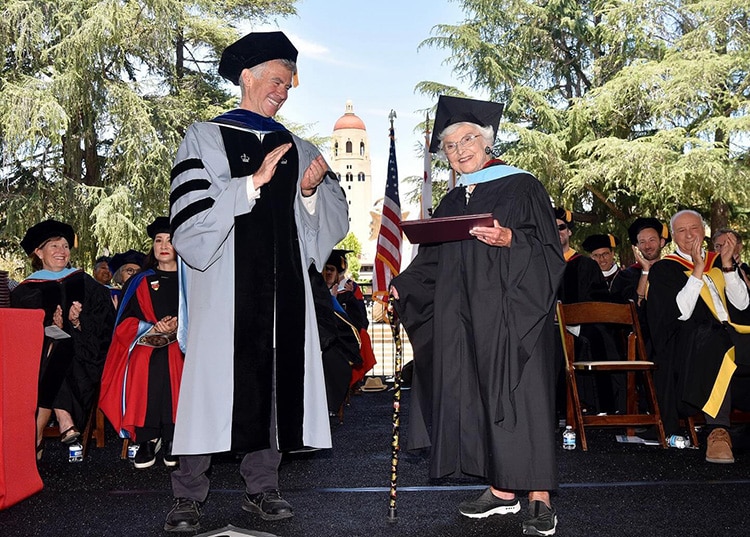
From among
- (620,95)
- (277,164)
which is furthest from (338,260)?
(620,95)

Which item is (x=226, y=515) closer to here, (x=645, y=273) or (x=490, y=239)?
(x=490, y=239)

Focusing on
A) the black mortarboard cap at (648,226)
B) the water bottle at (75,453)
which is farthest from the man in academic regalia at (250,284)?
the black mortarboard cap at (648,226)

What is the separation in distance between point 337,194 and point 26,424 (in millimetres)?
2309

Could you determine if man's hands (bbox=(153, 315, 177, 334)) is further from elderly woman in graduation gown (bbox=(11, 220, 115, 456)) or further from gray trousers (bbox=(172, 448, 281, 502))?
gray trousers (bbox=(172, 448, 281, 502))

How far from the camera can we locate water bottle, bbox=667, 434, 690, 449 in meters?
6.37

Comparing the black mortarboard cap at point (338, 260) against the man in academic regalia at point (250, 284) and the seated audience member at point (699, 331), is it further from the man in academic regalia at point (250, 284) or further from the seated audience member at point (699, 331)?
the man in academic regalia at point (250, 284)

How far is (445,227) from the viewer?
12.5ft

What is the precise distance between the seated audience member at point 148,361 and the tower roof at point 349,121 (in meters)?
137

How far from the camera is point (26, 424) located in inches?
190

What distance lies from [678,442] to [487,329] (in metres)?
3.10

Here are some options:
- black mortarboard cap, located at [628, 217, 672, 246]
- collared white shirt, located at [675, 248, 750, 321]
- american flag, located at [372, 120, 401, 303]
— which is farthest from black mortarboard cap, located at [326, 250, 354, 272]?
collared white shirt, located at [675, 248, 750, 321]

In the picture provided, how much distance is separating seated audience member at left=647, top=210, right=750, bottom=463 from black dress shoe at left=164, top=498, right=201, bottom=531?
3729mm

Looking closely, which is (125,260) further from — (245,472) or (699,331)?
(699,331)

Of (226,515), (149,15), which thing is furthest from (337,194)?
(149,15)
